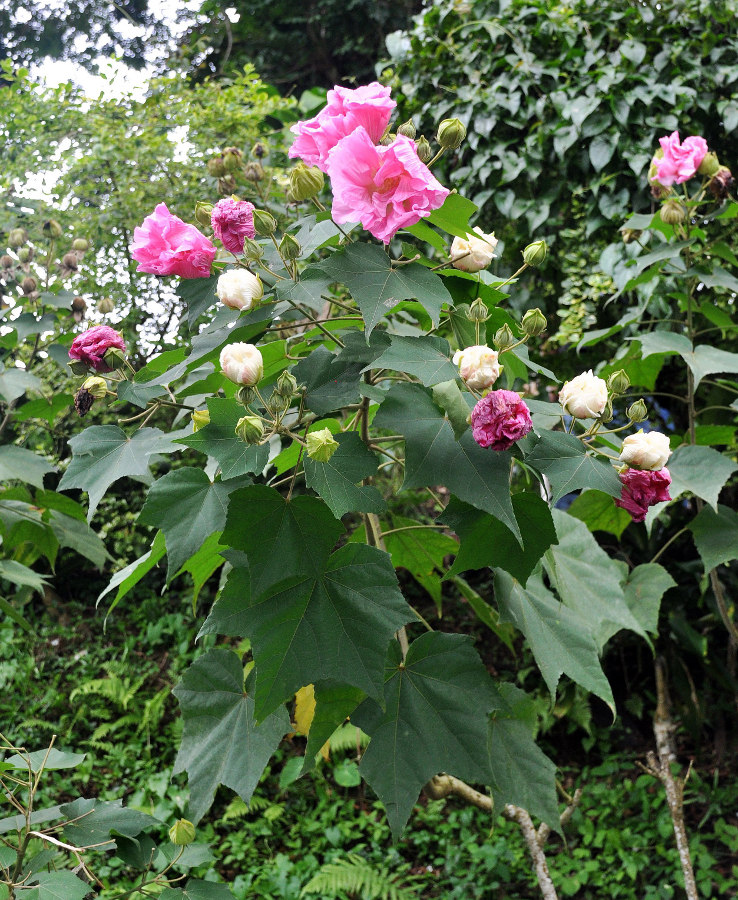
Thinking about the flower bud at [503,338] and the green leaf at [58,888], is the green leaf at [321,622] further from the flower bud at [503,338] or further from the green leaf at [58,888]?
the green leaf at [58,888]

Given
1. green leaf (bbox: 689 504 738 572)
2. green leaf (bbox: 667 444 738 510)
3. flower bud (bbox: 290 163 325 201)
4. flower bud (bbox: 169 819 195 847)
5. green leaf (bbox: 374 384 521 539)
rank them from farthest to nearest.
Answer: green leaf (bbox: 689 504 738 572) → green leaf (bbox: 667 444 738 510) → flower bud (bbox: 169 819 195 847) → flower bud (bbox: 290 163 325 201) → green leaf (bbox: 374 384 521 539)

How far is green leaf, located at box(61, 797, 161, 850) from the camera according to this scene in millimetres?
→ 932

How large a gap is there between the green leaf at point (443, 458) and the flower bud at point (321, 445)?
50 mm

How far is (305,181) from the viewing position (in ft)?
2.48

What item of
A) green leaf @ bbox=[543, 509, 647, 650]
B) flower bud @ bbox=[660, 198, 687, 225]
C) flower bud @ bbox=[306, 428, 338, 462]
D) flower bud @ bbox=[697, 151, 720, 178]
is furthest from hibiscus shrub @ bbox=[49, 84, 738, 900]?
flower bud @ bbox=[697, 151, 720, 178]

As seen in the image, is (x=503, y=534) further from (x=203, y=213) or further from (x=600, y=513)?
(x=600, y=513)

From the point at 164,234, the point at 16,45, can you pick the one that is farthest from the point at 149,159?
the point at 16,45

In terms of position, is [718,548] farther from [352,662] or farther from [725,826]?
[725,826]

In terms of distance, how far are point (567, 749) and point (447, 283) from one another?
2.45m

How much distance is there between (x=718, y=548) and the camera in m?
1.28

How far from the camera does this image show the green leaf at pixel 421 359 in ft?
2.19

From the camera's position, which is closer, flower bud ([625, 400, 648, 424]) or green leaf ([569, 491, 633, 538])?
flower bud ([625, 400, 648, 424])

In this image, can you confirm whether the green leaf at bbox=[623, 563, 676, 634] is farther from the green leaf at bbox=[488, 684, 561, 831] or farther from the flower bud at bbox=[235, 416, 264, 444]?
the flower bud at bbox=[235, 416, 264, 444]

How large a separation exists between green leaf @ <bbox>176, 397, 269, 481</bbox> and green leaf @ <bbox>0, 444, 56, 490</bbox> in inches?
33.2
